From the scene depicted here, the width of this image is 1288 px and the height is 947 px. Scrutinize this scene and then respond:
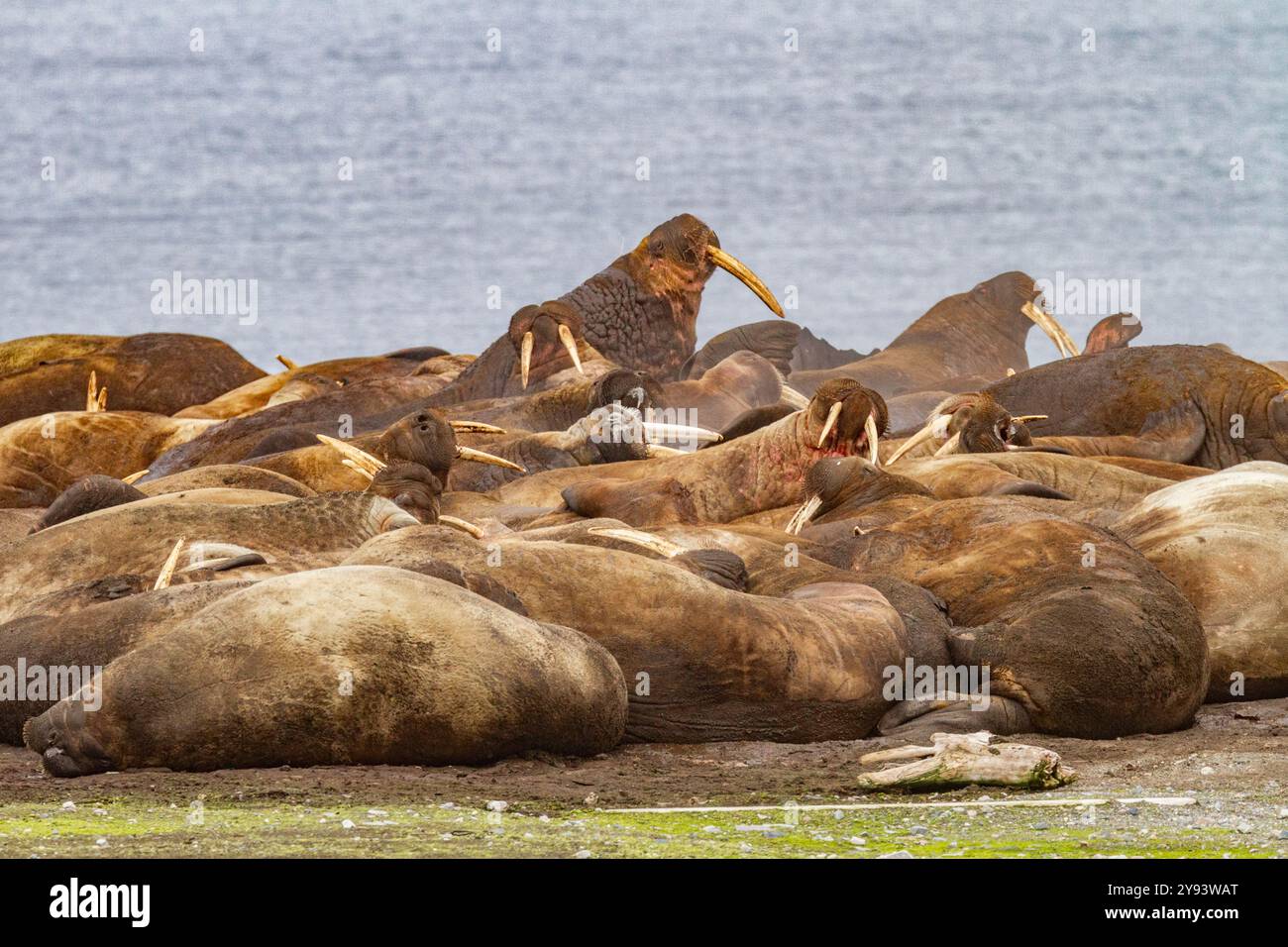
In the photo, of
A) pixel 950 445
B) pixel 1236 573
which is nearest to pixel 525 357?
pixel 950 445

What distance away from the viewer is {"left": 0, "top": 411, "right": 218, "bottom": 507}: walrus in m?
17.4

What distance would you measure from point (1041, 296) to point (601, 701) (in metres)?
20.1

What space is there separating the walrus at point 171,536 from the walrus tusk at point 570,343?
26.1 feet

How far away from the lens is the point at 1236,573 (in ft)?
27.9

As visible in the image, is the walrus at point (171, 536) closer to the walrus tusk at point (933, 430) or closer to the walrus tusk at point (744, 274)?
the walrus tusk at point (933, 430)

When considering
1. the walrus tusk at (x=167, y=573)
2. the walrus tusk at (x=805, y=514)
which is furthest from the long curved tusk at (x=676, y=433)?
the walrus tusk at (x=167, y=573)

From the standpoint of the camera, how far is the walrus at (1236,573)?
831 centimetres

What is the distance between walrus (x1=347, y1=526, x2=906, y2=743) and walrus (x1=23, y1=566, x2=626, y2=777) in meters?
0.84

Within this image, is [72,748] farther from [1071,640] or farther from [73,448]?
[73,448]

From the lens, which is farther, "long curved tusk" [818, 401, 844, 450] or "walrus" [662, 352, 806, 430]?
"walrus" [662, 352, 806, 430]

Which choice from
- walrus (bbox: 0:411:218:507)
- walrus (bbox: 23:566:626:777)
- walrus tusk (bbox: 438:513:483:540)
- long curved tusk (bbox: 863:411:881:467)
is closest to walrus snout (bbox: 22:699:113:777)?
walrus (bbox: 23:566:626:777)

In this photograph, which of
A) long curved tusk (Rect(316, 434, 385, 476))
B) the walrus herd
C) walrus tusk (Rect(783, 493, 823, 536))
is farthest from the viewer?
long curved tusk (Rect(316, 434, 385, 476))

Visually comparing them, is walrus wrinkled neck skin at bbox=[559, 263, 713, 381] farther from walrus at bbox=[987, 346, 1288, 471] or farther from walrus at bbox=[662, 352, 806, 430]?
walrus at bbox=[987, 346, 1288, 471]
